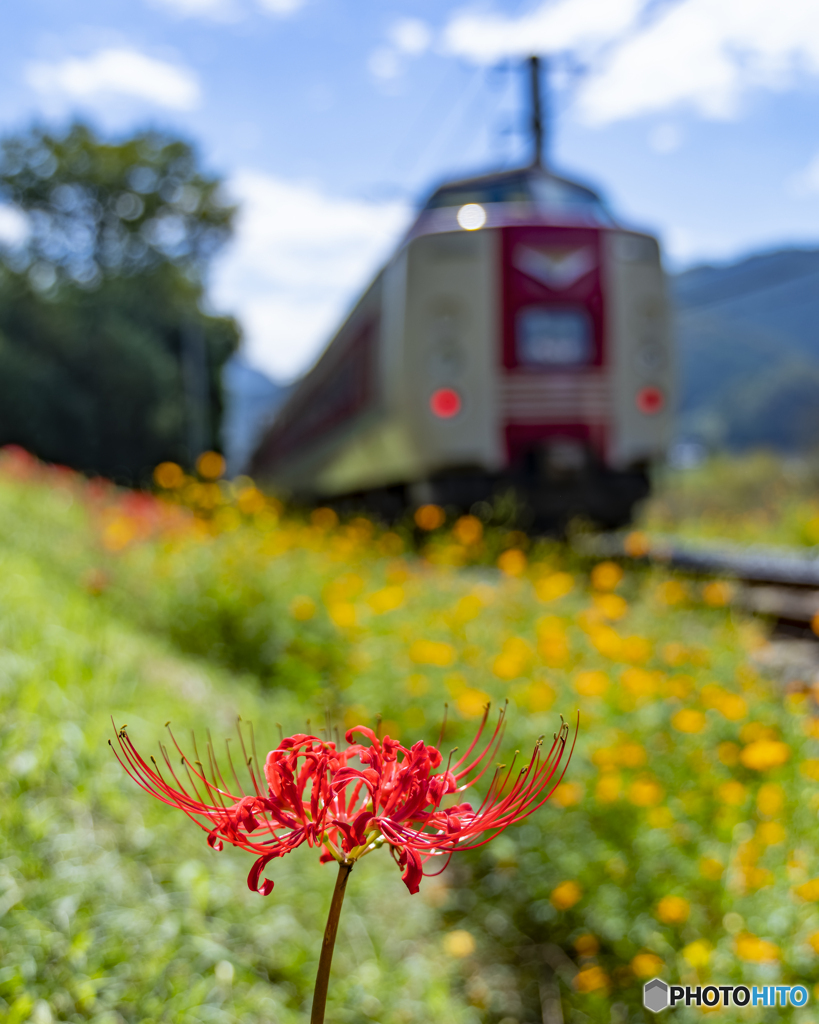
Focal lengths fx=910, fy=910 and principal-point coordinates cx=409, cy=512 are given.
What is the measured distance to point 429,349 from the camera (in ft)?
23.9

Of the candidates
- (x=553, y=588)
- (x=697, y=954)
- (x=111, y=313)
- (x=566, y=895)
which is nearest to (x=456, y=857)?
(x=566, y=895)

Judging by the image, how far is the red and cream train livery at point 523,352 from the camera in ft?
24.0

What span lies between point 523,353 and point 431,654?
182 inches

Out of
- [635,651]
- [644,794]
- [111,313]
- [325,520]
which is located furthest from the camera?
[111,313]

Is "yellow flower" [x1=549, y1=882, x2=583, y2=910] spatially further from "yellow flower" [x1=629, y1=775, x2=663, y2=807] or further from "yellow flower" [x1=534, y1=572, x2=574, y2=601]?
"yellow flower" [x1=534, y1=572, x2=574, y2=601]

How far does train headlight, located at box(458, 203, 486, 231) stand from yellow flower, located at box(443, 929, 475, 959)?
5.80 meters

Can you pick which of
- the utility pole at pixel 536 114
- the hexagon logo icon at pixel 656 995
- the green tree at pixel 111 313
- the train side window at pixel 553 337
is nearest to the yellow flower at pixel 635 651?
the hexagon logo icon at pixel 656 995

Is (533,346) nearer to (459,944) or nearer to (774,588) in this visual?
(774,588)

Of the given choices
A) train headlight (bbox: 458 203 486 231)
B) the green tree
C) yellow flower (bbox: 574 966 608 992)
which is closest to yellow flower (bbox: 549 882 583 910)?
yellow flower (bbox: 574 966 608 992)

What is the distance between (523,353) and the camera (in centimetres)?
752

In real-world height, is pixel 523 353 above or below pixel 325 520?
above

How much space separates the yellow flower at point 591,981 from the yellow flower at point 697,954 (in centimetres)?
28

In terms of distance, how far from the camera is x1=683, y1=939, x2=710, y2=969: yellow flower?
220 cm

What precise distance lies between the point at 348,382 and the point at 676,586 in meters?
5.82
